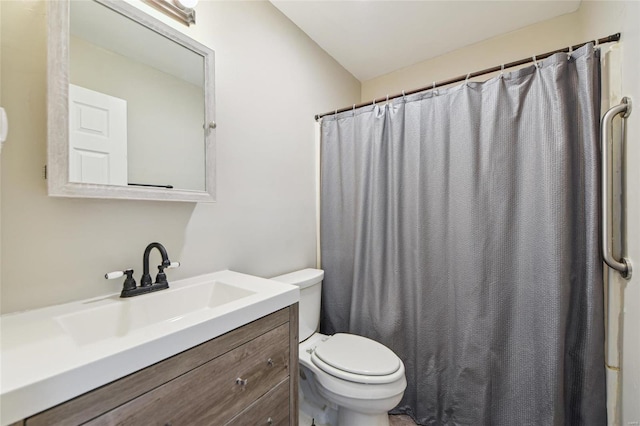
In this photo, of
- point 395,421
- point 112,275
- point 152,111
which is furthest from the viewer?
point 395,421

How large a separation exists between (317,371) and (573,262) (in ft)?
4.24

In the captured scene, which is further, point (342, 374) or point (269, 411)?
point (342, 374)

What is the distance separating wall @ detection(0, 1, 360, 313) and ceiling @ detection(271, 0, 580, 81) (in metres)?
0.14

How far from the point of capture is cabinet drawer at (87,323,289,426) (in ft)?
2.03

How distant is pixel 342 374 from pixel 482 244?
96 cm

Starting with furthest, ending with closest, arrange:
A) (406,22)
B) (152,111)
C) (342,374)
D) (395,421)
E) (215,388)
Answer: (406,22)
(395,421)
(342,374)
(152,111)
(215,388)

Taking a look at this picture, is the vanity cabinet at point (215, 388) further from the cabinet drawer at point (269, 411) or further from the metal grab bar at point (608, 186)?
the metal grab bar at point (608, 186)

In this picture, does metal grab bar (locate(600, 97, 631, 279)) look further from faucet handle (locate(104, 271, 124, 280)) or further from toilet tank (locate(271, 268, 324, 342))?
faucet handle (locate(104, 271, 124, 280))

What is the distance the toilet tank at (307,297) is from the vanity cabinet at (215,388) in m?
0.49

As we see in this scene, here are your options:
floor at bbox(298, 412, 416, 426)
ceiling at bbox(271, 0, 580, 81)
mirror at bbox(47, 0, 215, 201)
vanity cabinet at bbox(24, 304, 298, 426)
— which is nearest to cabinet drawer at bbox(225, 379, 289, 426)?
vanity cabinet at bbox(24, 304, 298, 426)

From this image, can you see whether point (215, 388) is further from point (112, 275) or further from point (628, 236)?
point (628, 236)

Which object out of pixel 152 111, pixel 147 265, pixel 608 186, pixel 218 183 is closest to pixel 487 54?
pixel 608 186

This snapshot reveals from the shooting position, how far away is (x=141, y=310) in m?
0.94

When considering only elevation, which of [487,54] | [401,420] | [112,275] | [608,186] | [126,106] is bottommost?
[401,420]
